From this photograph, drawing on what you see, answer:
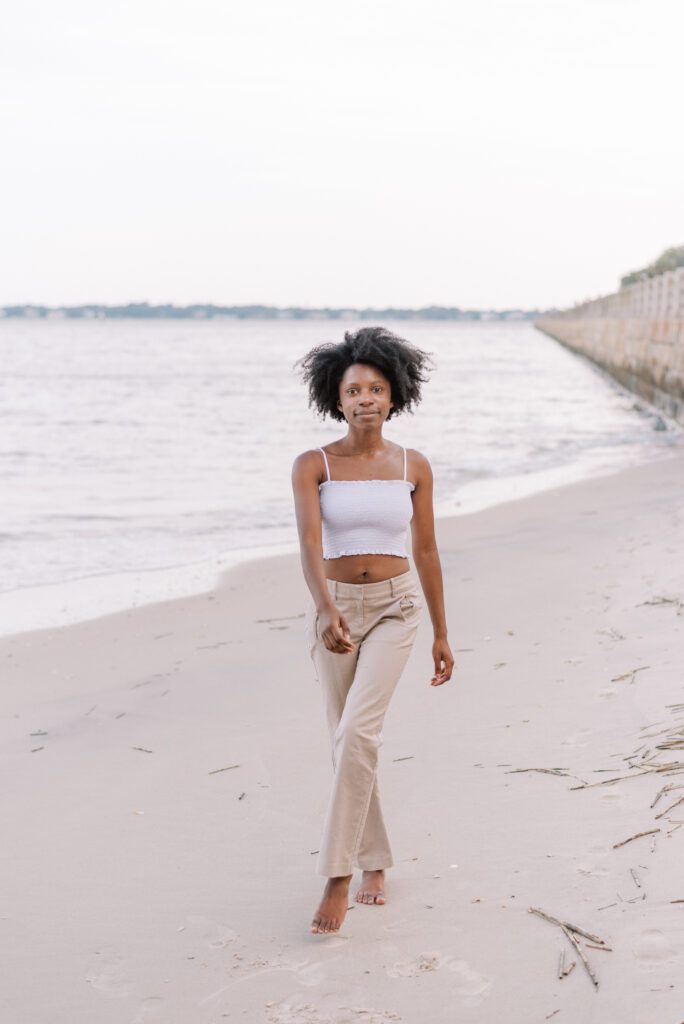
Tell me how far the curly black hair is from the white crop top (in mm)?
282

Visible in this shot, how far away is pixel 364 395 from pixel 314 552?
544 millimetres

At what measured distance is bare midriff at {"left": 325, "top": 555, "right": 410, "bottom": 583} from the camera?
353cm

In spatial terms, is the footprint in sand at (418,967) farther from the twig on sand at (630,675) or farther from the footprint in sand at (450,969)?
the twig on sand at (630,675)

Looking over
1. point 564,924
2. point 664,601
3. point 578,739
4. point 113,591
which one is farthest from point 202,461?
point 564,924

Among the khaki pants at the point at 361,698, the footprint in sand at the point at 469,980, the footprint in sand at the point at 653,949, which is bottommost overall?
the footprint in sand at the point at 469,980

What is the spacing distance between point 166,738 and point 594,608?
2803 millimetres

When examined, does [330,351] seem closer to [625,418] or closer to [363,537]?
[363,537]

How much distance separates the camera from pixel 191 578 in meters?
9.30

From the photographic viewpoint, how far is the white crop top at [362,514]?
353 centimetres

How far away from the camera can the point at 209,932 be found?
135 inches

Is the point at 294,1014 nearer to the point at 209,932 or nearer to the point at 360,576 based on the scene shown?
the point at 209,932

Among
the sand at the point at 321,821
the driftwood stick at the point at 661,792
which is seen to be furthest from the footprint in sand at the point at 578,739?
the driftwood stick at the point at 661,792

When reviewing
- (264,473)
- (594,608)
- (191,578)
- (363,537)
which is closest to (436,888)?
(363,537)

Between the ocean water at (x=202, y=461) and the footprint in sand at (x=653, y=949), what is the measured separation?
221 inches
